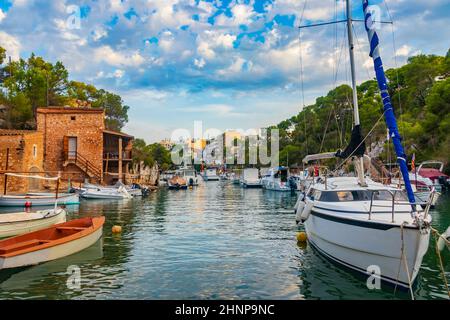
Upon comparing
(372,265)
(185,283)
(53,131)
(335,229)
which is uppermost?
(53,131)

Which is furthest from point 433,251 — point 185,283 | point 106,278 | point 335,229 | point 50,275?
point 50,275

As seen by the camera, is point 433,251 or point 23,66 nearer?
point 433,251

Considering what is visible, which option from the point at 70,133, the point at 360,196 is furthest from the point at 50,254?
the point at 70,133

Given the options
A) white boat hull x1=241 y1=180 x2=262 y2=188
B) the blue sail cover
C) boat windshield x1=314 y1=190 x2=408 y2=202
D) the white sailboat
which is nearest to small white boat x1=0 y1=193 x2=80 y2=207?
the white sailboat

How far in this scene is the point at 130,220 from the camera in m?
24.5

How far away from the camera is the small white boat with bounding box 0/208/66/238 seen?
17406mm

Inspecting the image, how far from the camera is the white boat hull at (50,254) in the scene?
11.8m

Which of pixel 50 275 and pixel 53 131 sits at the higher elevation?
pixel 53 131

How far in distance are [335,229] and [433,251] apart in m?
5.26

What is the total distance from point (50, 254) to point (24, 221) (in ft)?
19.6

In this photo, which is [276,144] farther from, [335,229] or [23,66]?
[335,229]

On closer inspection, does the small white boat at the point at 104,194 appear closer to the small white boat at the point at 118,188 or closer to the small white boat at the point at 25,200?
the small white boat at the point at 118,188

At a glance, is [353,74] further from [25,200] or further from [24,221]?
[25,200]

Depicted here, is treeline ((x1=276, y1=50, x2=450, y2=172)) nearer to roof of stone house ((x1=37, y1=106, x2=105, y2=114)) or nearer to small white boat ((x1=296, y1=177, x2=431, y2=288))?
small white boat ((x1=296, y1=177, x2=431, y2=288))
